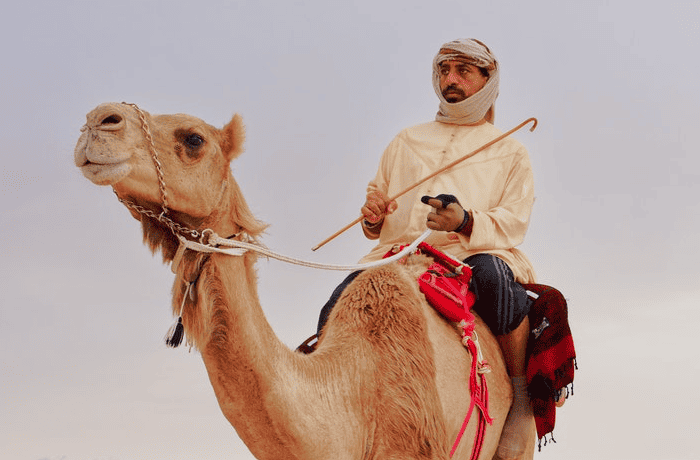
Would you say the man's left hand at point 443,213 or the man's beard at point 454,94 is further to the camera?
the man's beard at point 454,94

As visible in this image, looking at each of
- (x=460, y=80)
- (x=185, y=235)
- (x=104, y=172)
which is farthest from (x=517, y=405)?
(x=104, y=172)

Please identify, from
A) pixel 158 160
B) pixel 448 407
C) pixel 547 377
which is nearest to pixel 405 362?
pixel 448 407

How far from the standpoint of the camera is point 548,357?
5.32m

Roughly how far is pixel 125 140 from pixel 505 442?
2.83m

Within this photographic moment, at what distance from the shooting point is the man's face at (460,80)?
5.94 m

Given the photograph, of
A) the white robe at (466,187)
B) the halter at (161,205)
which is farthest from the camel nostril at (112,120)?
the white robe at (466,187)

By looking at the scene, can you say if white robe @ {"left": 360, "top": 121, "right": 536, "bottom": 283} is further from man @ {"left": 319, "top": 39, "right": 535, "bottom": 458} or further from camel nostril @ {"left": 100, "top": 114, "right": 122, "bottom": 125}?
camel nostril @ {"left": 100, "top": 114, "right": 122, "bottom": 125}

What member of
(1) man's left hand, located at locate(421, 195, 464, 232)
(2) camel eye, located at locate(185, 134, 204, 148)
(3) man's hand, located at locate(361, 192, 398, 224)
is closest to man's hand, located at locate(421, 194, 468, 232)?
(1) man's left hand, located at locate(421, 195, 464, 232)

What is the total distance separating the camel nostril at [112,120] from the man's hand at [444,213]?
1.82 m

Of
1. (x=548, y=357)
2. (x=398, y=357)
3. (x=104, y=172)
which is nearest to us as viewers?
(x=104, y=172)

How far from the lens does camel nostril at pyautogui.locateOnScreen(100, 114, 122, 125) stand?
12.6 feet

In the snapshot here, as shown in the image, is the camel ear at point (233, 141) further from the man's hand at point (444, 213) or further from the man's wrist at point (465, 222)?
the man's wrist at point (465, 222)

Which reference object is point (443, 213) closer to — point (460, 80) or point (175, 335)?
point (460, 80)

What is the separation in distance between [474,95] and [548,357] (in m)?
1.74
